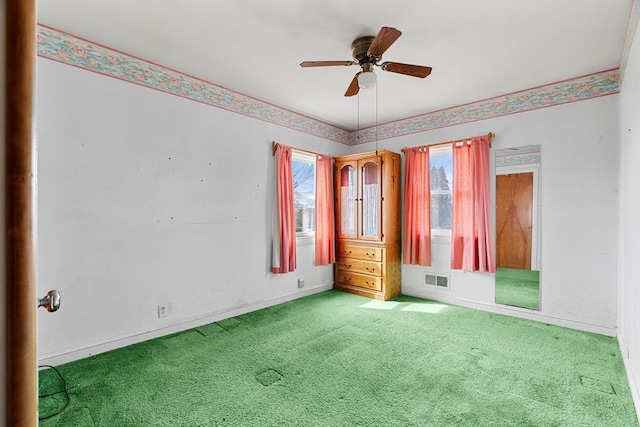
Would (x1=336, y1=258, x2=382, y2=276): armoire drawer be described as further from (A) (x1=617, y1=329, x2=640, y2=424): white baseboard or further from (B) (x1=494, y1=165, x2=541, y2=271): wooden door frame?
(A) (x1=617, y1=329, x2=640, y2=424): white baseboard

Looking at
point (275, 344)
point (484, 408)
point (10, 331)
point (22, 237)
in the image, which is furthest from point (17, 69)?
point (275, 344)

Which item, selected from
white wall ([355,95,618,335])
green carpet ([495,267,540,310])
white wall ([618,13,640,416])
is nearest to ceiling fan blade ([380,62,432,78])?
white wall ([618,13,640,416])

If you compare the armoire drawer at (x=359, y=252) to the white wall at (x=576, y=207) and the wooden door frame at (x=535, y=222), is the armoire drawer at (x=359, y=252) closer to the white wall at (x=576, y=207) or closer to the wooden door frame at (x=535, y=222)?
the white wall at (x=576, y=207)

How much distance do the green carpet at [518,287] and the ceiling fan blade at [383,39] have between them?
2.94m

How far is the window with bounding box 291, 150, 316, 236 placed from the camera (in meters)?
4.52

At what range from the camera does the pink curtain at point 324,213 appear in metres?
4.64

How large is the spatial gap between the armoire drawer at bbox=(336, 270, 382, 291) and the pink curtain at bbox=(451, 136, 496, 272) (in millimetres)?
1013

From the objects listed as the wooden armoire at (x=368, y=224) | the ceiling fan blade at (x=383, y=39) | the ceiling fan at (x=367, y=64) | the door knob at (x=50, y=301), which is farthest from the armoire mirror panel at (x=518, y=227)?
the door knob at (x=50, y=301)

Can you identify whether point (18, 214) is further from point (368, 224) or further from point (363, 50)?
point (368, 224)

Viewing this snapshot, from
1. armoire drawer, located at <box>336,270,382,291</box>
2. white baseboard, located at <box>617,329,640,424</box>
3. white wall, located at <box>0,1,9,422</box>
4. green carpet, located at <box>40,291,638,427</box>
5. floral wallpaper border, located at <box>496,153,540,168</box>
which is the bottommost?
green carpet, located at <box>40,291,638,427</box>

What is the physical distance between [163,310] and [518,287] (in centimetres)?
384

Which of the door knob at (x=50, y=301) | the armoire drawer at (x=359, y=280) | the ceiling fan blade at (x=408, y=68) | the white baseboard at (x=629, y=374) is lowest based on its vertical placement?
the white baseboard at (x=629, y=374)

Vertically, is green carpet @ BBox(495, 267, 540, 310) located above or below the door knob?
below

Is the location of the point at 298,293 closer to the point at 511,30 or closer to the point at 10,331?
the point at 511,30
